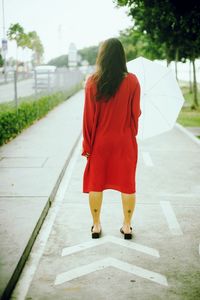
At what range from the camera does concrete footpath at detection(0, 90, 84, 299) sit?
13.7 ft

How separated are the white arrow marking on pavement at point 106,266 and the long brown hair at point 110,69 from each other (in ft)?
5.16

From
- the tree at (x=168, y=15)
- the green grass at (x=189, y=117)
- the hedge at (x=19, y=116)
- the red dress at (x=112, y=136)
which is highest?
the tree at (x=168, y=15)

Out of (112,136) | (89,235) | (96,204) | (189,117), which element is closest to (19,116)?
(189,117)

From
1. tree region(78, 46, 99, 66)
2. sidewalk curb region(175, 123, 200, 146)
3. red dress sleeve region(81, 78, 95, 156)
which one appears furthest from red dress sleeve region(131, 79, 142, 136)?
tree region(78, 46, 99, 66)

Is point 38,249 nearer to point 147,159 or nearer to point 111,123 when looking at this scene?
point 111,123

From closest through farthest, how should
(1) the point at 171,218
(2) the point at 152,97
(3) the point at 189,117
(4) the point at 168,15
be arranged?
1. (2) the point at 152,97
2. (1) the point at 171,218
3. (4) the point at 168,15
4. (3) the point at 189,117

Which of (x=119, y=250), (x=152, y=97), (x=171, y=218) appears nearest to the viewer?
(x=119, y=250)

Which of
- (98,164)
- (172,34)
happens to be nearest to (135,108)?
(98,164)

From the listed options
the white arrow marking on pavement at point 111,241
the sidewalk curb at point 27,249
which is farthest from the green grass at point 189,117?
the white arrow marking on pavement at point 111,241

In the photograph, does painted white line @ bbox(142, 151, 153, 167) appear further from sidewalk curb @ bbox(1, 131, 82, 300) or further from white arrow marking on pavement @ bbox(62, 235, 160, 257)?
white arrow marking on pavement @ bbox(62, 235, 160, 257)

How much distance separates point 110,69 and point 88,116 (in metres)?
0.51

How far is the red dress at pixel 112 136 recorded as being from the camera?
14.1 ft

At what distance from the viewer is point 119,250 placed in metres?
4.49

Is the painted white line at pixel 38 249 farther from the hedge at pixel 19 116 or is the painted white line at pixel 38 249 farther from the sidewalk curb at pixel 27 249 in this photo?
the hedge at pixel 19 116
